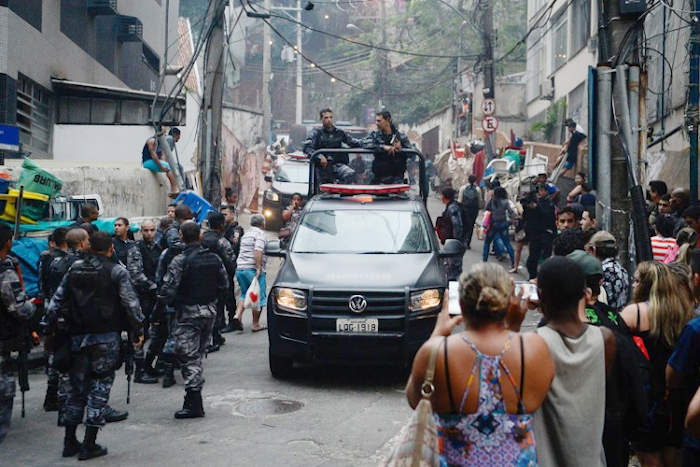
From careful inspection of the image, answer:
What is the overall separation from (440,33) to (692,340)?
46.6 meters

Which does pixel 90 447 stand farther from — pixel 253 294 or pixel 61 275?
pixel 253 294

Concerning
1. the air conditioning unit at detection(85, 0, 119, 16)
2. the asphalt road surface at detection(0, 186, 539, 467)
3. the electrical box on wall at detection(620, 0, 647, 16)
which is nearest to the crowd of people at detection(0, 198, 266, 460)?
the asphalt road surface at detection(0, 186, 539, 467)

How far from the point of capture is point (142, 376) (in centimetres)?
967

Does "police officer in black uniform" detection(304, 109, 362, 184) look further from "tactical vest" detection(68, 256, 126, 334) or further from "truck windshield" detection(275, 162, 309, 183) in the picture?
"truck windshield" detection(275, 162, 309, 183)

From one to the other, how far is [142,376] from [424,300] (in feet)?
10.8

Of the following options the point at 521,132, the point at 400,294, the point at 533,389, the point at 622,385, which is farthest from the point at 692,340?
the point at 521,132

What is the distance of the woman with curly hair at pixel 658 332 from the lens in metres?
4.92

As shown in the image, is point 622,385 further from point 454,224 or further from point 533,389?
point 454,224

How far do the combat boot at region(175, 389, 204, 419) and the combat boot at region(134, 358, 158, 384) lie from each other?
5.59 feet

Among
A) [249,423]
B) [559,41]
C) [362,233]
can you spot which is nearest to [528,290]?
[249,423]

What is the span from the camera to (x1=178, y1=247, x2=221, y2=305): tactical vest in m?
8.25

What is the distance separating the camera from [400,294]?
352 inches

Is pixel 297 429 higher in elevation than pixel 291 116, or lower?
lower

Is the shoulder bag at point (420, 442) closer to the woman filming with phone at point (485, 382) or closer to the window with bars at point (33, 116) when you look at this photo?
the woman filming with phone at point (485, 382)
